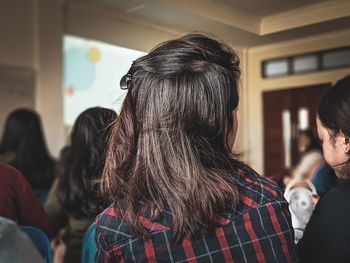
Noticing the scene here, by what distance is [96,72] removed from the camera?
1.41 m

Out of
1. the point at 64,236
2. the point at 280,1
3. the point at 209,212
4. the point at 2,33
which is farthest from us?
the point at 2,33

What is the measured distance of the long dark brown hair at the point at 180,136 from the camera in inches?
21.6

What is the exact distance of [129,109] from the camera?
598 millimetres

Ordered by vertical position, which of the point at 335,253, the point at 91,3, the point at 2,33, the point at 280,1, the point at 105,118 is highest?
the point at 2,33

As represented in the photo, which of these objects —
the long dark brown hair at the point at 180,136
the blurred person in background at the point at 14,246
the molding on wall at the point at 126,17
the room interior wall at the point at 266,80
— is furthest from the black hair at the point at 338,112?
the blurred person in background at the point at 14,246

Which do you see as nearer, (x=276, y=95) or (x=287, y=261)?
(x=287, y=261)

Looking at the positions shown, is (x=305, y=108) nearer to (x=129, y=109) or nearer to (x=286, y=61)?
(x=286, y=61)

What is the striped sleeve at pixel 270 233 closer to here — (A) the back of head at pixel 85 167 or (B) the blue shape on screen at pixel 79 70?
(A) the back of head at pixel 85 167

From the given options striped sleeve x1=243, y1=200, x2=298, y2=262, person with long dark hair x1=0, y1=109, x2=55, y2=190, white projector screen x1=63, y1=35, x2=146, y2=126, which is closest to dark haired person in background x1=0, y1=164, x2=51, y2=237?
white projector screen x1=63, y1=35, x2=146, y2=126

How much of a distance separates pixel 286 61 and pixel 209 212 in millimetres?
536

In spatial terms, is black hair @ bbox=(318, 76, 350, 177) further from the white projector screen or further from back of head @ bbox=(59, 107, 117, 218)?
back of head @ bbox=(59, 107, 117, 218)

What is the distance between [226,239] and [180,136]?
0.17 metres

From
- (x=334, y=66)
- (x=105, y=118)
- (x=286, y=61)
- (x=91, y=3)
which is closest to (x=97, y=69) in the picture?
(x=91, y=3)

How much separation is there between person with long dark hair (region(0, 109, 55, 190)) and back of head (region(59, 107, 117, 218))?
0.18 m
